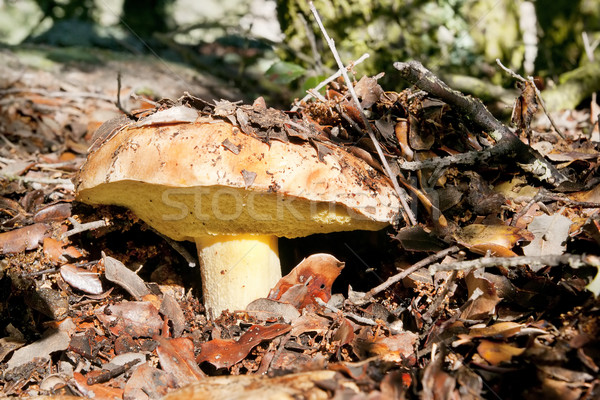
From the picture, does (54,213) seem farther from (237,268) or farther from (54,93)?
(54,93)

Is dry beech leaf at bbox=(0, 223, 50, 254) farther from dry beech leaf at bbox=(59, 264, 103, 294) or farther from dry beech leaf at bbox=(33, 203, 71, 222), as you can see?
Answer: dry beech leaf at bbox=(59, 264, 103, 294)

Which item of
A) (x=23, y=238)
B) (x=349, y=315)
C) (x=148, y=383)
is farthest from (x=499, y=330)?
(x=23, y=238)

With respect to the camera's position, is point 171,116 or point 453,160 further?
point 453,160

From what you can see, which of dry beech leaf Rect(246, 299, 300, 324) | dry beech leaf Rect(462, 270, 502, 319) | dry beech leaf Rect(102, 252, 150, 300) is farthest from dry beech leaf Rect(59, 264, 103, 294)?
dry beech leaf Rect(462, 270, 502, 319)

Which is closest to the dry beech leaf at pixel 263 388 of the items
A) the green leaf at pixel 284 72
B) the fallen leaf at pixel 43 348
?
the fallen leaf at pixel 43 348

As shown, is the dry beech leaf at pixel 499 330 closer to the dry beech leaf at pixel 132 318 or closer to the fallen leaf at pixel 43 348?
the dry beech leaf at pixel 132 318

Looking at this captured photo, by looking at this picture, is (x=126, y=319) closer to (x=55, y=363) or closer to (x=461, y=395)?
(x=55, y=363)

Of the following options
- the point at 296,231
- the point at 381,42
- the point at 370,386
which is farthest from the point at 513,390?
the point at 381,42
